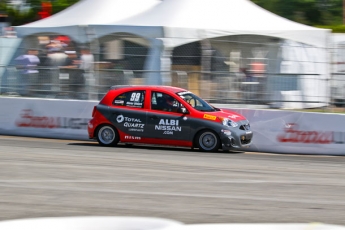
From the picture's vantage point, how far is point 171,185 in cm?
953

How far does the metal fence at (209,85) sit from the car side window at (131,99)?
6.74 ft

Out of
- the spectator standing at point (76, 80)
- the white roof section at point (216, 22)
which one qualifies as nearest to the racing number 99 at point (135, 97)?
the spectator standing at point (76, 80)

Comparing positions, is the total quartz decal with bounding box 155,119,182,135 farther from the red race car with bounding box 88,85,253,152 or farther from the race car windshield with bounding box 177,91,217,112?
the race car windshield with bounding box 177,91,217,112

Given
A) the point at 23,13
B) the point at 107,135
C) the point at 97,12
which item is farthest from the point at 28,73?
the point at 23,13

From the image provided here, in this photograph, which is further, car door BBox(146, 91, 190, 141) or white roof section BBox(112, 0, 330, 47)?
white roof section BBox(112, 0, 330, 47)

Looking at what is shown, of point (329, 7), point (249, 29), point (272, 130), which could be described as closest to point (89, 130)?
point (272, 130)

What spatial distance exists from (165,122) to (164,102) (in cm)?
45

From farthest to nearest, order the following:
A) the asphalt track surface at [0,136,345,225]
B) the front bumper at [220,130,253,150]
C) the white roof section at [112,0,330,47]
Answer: the white roof section at [112,0,330,47]
the front bumper at [220,130,253,150]
the asphalt track surface at [0,136,345,225]

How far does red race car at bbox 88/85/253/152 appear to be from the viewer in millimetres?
14070

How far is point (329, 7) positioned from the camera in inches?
1486

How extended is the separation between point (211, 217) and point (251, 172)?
390 centimetres

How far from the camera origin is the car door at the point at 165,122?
14.2 metres

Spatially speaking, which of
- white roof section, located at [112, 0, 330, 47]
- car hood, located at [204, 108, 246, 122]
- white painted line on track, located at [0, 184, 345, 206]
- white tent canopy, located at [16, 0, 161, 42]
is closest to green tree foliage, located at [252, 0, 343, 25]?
white tent canopy, located at [16, 0, 161, 42]

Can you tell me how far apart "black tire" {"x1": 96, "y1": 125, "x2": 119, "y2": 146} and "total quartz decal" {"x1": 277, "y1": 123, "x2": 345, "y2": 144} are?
372 cm
